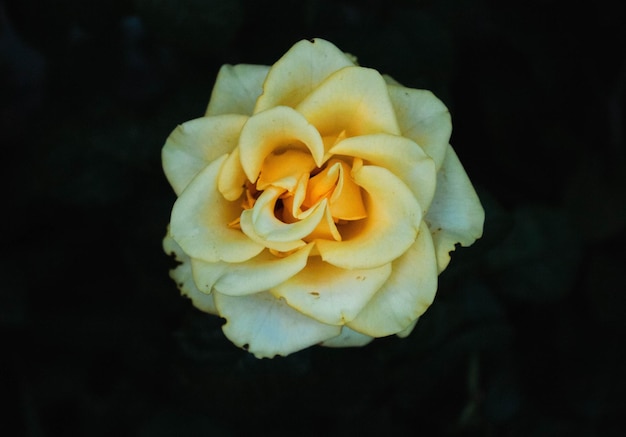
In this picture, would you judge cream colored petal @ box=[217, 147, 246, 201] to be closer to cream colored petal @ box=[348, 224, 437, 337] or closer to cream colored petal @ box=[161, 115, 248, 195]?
cream colored petal @ box=[161, 115, 248, 195]

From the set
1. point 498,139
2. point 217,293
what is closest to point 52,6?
point 217,293

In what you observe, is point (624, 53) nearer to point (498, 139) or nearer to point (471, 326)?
point (498, 139)

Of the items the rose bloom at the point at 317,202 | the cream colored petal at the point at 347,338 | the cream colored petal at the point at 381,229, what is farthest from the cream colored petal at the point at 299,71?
the cream colored petal at the point at 347,338

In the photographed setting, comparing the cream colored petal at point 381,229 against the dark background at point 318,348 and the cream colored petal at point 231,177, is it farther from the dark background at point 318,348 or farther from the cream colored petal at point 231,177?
the dark background at point 318,348

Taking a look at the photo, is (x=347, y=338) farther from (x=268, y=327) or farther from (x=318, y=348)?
(x=318, y=348)

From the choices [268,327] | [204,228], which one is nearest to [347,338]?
[268,327]

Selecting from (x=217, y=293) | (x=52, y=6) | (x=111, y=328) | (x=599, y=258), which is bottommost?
(x=111, y=328)

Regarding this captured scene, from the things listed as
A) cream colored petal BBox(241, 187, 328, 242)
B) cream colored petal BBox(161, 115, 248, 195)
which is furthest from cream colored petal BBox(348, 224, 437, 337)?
cream colored petal BBox(161, 115, 248, 195)
